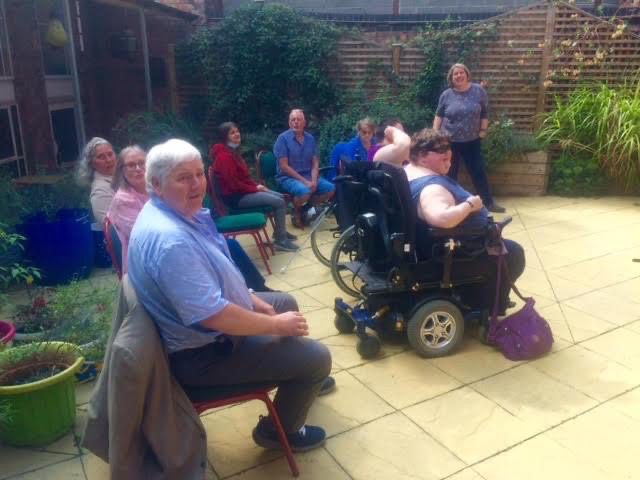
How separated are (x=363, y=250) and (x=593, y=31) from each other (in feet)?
15.9

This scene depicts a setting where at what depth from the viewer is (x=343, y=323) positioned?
336 centimetres

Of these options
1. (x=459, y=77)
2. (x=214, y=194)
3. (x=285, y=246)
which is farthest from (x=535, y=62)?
(x=214, y=194)

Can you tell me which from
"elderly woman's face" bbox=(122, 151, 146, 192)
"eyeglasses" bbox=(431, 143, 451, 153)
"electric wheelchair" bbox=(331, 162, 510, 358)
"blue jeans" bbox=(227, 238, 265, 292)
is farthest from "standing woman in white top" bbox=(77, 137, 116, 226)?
"eyeglasses" bbox=(431, 143, 451, 153)

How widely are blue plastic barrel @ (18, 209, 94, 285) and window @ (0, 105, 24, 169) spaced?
6.12 ft

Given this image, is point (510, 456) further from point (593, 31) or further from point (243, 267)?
point (593, 31)

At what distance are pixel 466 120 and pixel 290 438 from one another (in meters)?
4.16

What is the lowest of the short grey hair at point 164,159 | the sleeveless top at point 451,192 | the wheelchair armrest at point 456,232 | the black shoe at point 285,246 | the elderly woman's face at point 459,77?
the black shoe at point 285,246

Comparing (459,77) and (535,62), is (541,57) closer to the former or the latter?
A: (535,62)

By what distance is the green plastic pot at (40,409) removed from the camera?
7.43ft

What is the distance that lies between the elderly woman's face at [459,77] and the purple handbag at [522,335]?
3.00 meters

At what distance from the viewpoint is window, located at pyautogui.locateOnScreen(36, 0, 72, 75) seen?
6.16 meters

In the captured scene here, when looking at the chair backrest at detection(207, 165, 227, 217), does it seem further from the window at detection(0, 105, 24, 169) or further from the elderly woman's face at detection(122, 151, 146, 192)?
the window at detection(0, 105, 24, 169)

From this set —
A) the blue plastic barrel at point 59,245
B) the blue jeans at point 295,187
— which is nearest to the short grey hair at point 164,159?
the blue plastic barrel at point 59,245

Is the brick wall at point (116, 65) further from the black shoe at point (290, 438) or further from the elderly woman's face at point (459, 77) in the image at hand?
the black shoe at point (290, 438)
